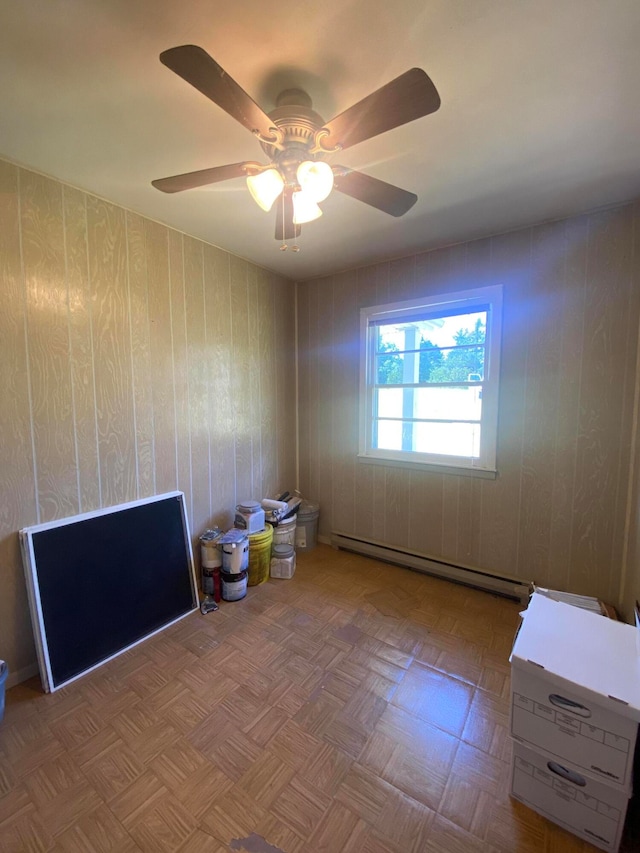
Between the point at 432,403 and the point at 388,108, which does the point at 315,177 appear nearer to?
the point at 388,108

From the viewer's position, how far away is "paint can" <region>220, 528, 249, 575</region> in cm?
238

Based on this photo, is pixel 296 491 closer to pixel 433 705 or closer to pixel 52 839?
pixel 433 705

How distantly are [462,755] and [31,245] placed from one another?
3.02 m

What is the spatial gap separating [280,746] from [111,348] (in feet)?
7.09

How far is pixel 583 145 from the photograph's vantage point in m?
1.50

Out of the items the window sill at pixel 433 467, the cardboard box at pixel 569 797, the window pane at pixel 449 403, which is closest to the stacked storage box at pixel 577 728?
the cardboard box at pixel 569 797

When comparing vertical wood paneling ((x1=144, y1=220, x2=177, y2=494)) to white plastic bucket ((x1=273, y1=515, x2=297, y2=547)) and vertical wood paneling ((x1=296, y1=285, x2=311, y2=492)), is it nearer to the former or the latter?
white plastic bucket ((x1=273, y1=515, x2=297, y2=547))

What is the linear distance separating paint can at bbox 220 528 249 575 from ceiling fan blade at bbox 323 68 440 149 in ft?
7.44

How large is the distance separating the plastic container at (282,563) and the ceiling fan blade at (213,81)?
2598 millimetres

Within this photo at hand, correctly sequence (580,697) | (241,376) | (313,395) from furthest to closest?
(313,395) < (241,376) < (580,697)

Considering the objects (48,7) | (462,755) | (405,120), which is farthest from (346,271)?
(462,755)

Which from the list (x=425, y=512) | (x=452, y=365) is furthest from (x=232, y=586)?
(x=452, y=365)

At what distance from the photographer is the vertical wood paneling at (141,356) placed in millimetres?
2086

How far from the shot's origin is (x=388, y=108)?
98 centimetres
